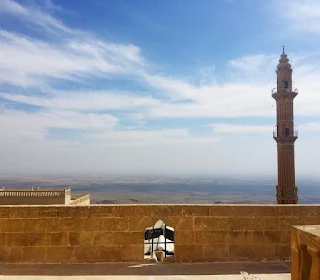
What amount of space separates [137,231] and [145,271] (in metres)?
0.72

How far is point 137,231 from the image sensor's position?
6.01m

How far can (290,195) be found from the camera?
30328 mm

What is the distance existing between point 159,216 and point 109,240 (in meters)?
1.00

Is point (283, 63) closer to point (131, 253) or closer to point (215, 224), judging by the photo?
point (215, 224)

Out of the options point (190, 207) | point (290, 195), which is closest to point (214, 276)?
point (190, 207)

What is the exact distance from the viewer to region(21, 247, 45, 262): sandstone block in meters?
5.91

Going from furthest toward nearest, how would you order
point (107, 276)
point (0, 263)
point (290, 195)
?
point (290, 195) → point (0, 263) → point (107, 276)

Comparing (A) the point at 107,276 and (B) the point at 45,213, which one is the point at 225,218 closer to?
(A) the point at 107,276

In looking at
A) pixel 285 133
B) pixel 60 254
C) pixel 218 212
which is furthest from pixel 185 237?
pixel 285 133

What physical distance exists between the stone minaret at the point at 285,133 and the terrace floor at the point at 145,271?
26411 millimetres

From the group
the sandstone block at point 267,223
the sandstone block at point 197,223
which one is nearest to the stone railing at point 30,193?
the sandstone block at point 197,223

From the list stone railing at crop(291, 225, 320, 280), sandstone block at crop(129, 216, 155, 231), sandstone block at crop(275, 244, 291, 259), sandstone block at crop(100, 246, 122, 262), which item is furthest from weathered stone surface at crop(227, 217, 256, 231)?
stone railing at crop(291, 225, 320, 280)

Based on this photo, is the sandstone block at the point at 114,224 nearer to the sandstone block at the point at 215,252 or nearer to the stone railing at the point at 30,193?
the sandstone block at the point at 215,252

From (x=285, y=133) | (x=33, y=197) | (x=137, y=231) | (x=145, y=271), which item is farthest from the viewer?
(x=285, y=133)
